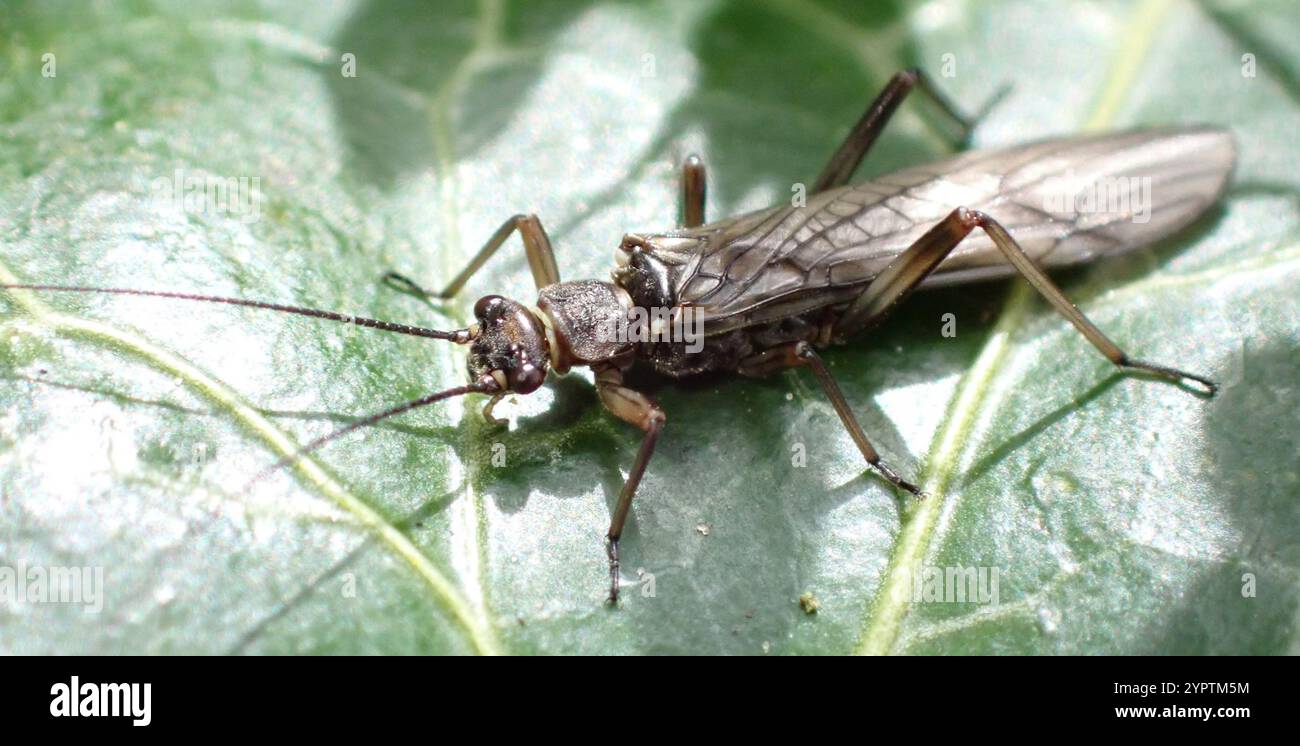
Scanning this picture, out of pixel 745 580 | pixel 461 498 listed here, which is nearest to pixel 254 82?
pixel 461 498

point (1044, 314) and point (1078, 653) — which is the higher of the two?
point (1044, 314)

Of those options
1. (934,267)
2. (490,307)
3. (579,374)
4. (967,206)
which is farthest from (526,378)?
(967,206)

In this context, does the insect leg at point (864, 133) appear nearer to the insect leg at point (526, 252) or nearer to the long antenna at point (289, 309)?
the insect leg at point (526, 252)

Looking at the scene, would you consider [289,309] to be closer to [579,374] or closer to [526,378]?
[526,378]

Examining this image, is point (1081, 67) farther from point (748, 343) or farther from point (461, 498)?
point (461, 498)

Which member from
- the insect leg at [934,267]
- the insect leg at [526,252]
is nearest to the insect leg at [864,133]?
the insect leg at [934,267]
